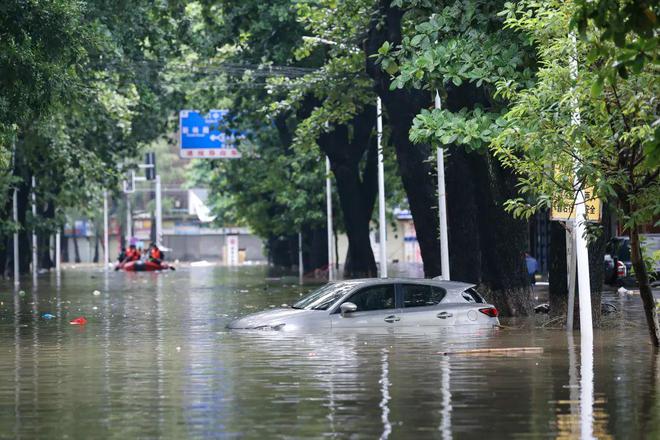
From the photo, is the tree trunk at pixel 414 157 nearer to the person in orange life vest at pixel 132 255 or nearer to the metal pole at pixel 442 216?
the metal pole at pixel 442 216

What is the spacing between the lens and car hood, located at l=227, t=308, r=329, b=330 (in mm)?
23797

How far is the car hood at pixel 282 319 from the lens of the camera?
23797mm

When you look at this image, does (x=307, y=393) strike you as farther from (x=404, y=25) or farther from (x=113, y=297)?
(x=113, y=297)

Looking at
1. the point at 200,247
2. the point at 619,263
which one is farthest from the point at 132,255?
the point at 200,247

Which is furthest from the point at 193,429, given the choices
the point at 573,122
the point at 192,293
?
the point at 192,293

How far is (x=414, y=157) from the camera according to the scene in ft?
115

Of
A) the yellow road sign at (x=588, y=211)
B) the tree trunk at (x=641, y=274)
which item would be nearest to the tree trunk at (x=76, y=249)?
the yellow road sign at (x=588, y=211)

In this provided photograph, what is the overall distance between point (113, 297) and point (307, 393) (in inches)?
1192

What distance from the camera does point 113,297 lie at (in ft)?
147

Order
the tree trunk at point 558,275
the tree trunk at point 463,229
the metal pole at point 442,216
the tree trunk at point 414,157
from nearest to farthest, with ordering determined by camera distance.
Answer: the tree trunk at point 558,275 < the metal pole at point 442,216 < the tree trunk at point 463,229 < the tree trunk at point 414,157

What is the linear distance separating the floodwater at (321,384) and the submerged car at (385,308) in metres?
0.43

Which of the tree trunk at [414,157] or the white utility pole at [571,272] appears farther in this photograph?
the tree trunk at [414,157]

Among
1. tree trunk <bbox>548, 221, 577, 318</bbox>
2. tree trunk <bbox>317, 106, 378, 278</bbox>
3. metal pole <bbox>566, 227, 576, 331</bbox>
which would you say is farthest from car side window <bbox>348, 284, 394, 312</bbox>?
tree trunk <bbox>317, 106, 378, 278</bbox>

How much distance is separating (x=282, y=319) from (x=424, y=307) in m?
2.30
